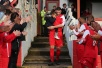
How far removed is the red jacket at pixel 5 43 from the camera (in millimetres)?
7945

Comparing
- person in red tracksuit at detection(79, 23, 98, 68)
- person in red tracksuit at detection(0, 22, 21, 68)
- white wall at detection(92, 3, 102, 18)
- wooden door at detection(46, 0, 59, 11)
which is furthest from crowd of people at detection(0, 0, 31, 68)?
wooden door at detection(46, 0, 59, 11)

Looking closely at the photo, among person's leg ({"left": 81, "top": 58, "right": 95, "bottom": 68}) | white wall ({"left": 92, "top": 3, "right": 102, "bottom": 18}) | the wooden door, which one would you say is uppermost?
the wooden door

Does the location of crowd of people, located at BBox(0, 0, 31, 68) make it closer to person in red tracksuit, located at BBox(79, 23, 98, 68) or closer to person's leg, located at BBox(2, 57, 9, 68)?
person's leg, located at BBox(2, 57, 9, 68)

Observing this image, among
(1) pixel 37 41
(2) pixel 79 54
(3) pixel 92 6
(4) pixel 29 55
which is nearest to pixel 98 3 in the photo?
(3) pixel 92 6

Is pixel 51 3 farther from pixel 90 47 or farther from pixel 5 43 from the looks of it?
pixel 5 43

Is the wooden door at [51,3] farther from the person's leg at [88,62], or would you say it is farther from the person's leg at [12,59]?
the person's leg at [88,62]

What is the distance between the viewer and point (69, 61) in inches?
475

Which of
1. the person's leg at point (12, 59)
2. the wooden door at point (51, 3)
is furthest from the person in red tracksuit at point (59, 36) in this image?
the wooden door at point (51, 3)

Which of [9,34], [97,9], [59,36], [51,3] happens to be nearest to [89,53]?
[9,34]

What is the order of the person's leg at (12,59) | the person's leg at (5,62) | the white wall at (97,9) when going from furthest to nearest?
the white wall at (97,9)
the person's leg at (12,59)
the person's leg at (5,62)

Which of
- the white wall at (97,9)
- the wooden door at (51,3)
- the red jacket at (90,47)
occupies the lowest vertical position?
the red jacket at (90,47)

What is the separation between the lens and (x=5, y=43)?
27.2 ft

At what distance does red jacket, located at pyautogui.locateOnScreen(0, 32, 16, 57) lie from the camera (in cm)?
795

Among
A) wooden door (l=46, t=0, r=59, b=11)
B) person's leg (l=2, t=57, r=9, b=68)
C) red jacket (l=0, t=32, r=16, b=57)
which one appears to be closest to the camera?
red jacket (l=0, t=32, r=16, b=57)
